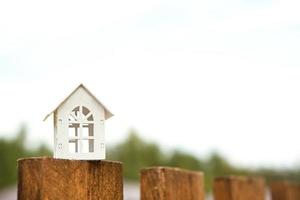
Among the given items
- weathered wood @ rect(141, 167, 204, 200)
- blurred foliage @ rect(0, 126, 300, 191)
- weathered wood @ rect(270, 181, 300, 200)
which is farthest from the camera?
blurred foliage @ rect(0, 126, 300, 191)

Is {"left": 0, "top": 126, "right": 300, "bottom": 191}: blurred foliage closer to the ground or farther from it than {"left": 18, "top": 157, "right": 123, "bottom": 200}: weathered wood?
farther from it

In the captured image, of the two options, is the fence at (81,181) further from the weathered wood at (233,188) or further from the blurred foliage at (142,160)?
the blurred foliage at (142,160)

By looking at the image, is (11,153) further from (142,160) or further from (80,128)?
(80,128)

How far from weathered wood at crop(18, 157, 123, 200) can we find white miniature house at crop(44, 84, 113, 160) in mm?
118

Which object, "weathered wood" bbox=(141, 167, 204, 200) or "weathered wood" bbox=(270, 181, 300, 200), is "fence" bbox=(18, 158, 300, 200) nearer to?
"weathered wood" bbox=(141, 167, 204, 200)

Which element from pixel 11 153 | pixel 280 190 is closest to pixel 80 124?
pixel 280 190

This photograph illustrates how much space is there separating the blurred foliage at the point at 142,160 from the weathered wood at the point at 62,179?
11.9 metres

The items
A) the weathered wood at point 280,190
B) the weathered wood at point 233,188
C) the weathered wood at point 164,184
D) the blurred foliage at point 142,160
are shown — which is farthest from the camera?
the blurred foliage at point 142,160

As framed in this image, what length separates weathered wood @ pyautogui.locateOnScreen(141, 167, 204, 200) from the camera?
2801mm

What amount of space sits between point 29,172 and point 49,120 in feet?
1.16

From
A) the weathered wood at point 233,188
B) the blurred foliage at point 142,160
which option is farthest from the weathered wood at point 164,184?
the blurred foliage at point 142,160

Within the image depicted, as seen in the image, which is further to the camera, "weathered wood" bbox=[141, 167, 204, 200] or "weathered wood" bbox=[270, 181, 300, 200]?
"weathered wood" bbox=[270, 181, 300, 200]

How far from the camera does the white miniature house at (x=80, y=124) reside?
261 cm

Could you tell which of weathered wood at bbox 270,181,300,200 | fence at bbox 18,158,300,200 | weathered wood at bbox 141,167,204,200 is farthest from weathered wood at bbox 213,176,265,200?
weathered wood at bbox 270,181,300,200
